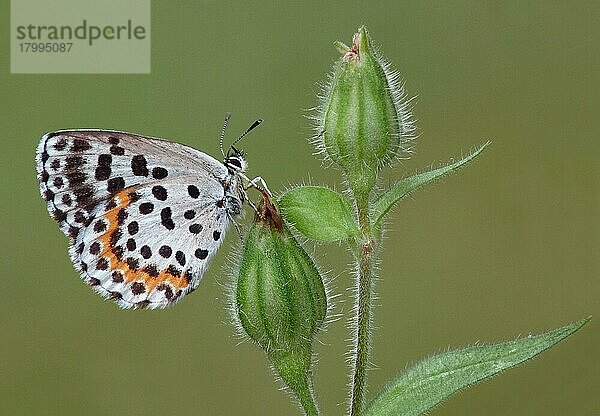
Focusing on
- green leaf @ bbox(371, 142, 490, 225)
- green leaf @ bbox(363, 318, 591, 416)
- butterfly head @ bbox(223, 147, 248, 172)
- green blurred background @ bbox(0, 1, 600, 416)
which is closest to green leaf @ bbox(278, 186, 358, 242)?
green leaf @ bbox(371, 142, 490, 225)

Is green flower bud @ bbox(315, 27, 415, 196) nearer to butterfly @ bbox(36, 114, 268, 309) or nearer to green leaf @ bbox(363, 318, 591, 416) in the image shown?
butterfly @ bbox(36, 114, 268, 309)

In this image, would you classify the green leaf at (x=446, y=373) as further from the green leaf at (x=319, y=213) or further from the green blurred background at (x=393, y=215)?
the green blurred background at (x=393, y=215)

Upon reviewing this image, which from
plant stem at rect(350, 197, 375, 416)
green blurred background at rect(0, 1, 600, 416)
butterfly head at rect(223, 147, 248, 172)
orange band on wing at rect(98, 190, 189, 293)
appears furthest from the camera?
green blurred background at rect(0, 1, 600, 416)

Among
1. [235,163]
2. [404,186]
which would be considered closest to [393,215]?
[235,163]

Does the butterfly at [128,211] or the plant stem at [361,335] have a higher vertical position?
the butterfly at [128,211]

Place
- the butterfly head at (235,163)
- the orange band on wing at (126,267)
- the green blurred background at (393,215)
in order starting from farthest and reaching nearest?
the green blurred background at (393,215) < the butterfly head at (235,163) < the orange band on wing at (126,267)

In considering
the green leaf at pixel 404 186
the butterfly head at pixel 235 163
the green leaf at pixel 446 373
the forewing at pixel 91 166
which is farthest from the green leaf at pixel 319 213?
the green leaf at pixel 446 373

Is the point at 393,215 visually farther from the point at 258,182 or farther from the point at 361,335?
the point at 361,335

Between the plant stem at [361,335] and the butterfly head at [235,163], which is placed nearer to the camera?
the plant stem at [361,335]
